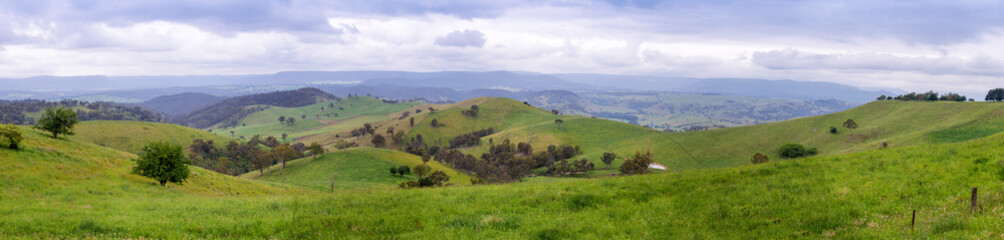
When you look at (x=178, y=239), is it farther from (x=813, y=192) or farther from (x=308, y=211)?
(x=813, y=192)

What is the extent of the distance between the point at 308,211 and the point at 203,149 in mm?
178414

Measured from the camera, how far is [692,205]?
1919cm

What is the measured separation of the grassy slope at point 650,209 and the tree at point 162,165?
11219mm

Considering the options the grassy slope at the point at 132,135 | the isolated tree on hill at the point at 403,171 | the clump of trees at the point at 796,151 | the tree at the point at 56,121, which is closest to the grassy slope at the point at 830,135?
the clump of trees at the point at 796,151

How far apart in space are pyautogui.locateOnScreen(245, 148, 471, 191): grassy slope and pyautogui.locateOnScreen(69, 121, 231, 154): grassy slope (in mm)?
74468

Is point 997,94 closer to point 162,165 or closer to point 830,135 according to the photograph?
point 830,135

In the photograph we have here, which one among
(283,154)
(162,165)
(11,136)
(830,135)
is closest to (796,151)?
(830,135)

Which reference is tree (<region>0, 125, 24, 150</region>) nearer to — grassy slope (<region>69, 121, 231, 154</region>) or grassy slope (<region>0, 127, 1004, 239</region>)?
grassy slope (<region>0, 127, 1004, 239</region>)

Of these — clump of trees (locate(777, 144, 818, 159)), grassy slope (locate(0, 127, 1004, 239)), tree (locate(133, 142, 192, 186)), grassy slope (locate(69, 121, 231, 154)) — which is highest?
grassy slope (locate(0, 127, 1004, 239))

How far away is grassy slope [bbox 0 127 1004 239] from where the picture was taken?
49.9 feet

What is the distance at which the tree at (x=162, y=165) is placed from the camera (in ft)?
118

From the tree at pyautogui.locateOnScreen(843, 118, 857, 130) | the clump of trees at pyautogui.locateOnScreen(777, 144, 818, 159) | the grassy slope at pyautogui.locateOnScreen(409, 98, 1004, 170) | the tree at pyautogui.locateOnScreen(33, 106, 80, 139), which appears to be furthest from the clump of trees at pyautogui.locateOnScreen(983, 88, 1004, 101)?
the tree at pyautogui.locateOnScreen(33, 106, 80, 139)

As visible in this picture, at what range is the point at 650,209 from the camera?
1919cm

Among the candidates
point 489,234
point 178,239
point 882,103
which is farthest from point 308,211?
point 882,103
